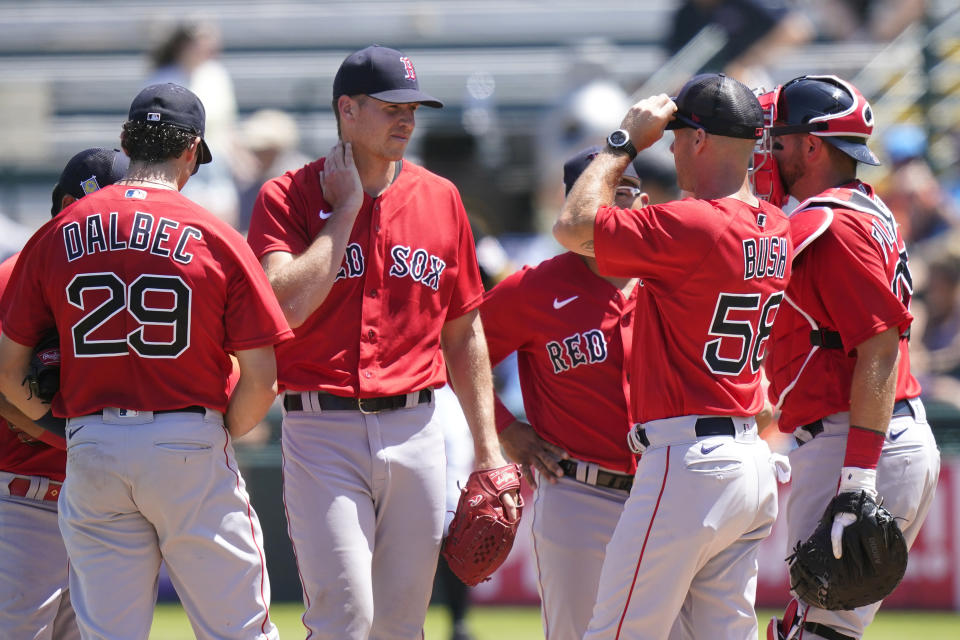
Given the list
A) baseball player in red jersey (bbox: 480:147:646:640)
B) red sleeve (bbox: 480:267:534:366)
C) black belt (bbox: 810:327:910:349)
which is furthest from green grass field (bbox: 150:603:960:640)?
black belt (bbox: 810:327:910:349)

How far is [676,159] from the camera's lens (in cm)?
442

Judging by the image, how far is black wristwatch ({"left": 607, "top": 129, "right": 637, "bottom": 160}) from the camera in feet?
14.2

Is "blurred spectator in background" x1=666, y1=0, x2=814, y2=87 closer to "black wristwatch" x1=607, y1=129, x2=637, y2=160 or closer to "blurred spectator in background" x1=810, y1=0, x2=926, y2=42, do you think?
"blurred spectator in background" x1=810, y1=0, x2=926, y2=42

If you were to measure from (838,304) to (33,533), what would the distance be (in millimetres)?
3017

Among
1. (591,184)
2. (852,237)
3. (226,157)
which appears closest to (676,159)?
(591,184)

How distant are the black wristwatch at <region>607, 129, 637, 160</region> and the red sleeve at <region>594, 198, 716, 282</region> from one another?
0.95 ft

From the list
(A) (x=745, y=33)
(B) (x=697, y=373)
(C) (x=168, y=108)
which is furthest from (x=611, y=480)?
(A) (x=745, y=33)

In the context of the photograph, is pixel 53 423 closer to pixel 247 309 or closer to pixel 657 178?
pixel 247 309

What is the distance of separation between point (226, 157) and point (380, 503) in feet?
22.9

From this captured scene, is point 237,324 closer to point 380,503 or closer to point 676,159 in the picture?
point 380,503

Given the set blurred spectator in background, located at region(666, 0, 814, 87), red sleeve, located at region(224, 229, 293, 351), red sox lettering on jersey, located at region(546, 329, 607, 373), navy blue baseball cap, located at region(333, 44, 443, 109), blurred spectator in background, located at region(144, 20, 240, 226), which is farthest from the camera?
blurred spectator in background, located at region(666, 0, 814, 87)

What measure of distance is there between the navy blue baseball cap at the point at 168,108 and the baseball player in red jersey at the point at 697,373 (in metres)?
1.30

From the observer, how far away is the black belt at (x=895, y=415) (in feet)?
15.0

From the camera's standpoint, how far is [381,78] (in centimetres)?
457
